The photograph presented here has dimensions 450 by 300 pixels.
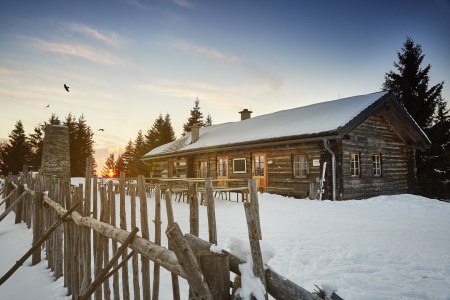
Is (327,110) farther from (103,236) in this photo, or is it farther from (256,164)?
(103,236)

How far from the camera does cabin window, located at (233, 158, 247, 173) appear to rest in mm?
17336

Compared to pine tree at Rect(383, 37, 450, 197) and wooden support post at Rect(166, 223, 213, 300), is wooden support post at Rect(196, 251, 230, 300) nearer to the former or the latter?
wooden support post at Rect(166, 223, 213, 300)

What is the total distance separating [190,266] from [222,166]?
57.2 ft

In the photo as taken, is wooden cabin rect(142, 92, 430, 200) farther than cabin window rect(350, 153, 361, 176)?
No

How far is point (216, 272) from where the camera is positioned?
1.72 m

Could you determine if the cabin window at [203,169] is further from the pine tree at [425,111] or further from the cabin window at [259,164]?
the pine tree at [425,111]

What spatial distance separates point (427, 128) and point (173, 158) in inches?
798

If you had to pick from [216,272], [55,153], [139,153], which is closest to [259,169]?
[55,153]

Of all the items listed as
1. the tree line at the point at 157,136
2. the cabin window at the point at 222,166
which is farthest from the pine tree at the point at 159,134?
the cabin window at the point at 222,166

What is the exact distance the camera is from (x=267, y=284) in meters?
1.71

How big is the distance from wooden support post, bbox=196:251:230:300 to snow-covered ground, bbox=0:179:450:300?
0.63 ft

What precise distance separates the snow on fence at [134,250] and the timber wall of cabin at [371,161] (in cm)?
1164

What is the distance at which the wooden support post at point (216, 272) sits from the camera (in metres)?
1.72

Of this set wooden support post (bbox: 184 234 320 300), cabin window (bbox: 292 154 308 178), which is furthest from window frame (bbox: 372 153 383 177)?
wooden support post (bbox: 184 234 320 300)
